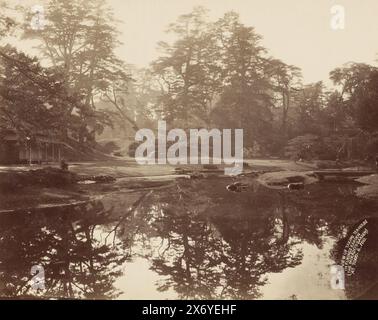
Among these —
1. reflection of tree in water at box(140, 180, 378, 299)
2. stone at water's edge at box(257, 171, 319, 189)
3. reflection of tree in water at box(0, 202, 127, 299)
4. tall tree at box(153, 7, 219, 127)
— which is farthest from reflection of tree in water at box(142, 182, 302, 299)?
tall tree at box(153, 7, 219, 127)

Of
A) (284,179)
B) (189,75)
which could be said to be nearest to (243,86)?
(189,75)

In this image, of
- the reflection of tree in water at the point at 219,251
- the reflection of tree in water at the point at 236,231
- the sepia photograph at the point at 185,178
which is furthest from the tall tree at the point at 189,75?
the reflection of tree in water at the point at 219,251

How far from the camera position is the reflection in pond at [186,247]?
411 inches

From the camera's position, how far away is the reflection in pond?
1043cm

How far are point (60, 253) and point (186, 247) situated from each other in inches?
161

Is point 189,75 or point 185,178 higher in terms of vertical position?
point 189,75

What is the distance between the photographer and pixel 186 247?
47.0 ft

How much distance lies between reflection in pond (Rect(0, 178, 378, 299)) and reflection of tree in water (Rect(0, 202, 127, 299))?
30mm

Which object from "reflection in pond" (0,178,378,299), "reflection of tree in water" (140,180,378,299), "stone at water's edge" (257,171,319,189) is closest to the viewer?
"reflection in pond" (0,178,378,299)

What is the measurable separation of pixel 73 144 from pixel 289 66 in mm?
24959

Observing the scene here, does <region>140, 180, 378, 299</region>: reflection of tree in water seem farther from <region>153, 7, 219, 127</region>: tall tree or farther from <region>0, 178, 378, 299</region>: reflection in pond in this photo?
<region>153, 7, 219, 127</region>: tall tree

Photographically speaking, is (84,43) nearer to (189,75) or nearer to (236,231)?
(189,75)

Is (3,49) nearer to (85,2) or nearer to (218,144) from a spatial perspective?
(85,2)

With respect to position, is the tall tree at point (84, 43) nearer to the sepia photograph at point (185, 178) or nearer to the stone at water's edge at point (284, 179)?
the sepia photograph at point (185, 178)
